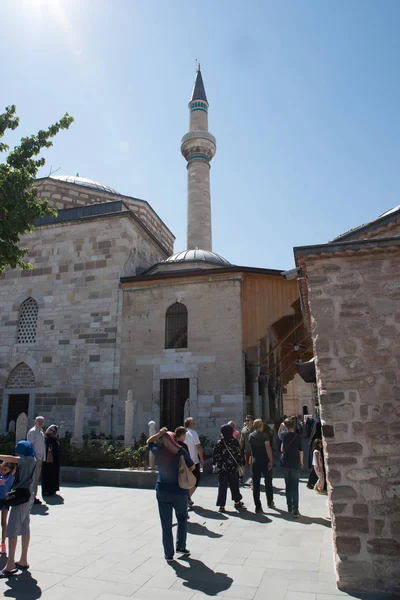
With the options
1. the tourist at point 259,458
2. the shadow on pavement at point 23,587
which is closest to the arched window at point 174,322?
the tourist at point 259,458

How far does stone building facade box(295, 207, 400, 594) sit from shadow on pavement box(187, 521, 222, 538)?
1.90 m

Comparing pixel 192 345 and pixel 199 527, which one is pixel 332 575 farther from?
pixel 192 345

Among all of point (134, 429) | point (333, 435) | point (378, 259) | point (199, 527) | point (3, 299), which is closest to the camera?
point (333, 435)

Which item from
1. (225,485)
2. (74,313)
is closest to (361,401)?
(225,485)

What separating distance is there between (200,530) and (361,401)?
286 cm

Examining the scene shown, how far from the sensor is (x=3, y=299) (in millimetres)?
15492

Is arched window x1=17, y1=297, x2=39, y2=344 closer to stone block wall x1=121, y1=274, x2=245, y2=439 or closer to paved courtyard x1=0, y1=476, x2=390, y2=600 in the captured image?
stone block wall x1=121, y1=274, x2=245, y2=439

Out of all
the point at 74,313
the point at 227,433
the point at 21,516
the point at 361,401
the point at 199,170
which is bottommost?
the point at 21,516

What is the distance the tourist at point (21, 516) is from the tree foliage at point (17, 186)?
579cm

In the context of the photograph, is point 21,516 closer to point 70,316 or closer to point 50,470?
point 50,470

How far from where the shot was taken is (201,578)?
387cm

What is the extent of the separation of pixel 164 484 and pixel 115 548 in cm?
106

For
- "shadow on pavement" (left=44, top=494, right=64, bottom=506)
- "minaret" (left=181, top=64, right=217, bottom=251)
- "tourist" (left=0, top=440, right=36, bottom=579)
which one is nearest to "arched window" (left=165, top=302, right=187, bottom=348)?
"shadow on pavement" (left=44, top=494, right=64, bottom=506)

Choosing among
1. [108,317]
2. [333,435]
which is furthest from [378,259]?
[108,317]
